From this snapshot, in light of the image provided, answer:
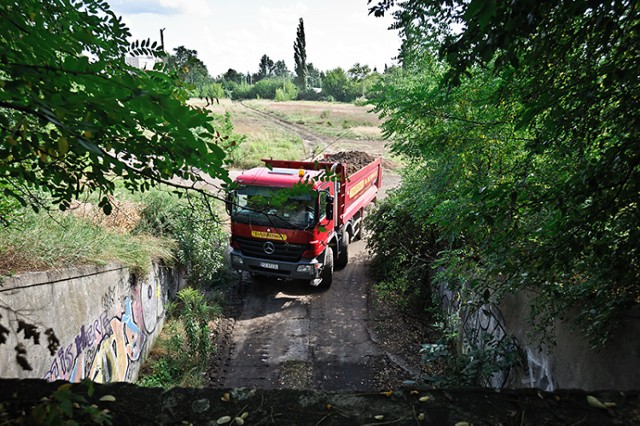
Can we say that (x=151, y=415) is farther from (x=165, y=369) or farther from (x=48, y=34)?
(x=165, y=369)

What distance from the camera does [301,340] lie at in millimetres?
8047

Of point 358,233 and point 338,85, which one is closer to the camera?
point 358,233

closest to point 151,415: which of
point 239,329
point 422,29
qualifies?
point 422,29

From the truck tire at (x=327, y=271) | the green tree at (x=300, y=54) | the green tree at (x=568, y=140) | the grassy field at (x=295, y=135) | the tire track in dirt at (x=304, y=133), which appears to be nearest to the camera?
the green tree at (x=568, y=140)

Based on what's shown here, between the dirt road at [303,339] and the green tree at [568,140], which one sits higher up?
the green tree at [568,140]

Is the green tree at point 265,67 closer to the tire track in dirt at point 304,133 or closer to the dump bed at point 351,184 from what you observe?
the tire track in dirt at point 304,133

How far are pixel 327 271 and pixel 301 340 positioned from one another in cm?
222

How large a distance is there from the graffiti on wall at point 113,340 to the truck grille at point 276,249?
2120 mm

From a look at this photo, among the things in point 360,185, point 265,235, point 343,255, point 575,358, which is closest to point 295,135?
point 360,185

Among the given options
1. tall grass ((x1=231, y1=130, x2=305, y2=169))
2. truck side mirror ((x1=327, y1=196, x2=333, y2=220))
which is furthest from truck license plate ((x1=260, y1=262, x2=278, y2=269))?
tall grass ((x1=231, y1=130, x2=305, y2=169))

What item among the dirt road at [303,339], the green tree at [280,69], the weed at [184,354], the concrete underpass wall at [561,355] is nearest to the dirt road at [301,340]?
the dirt road at [303,339]

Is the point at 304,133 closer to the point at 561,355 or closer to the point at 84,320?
the point at 84,320

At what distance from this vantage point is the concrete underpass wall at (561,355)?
2949mm

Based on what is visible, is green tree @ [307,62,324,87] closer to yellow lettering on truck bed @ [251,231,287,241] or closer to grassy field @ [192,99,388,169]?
grassy field @ [192,99,388,169]
